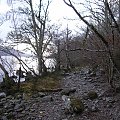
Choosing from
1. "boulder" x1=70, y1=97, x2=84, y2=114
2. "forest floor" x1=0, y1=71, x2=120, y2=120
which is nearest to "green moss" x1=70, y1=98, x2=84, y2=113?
"boulder" x1=70, y1=97, x2=84, y2=114

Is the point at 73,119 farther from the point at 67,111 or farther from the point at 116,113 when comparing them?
the point at 116,113

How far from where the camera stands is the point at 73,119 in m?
8.20

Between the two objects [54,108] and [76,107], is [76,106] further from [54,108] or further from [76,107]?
[54,108]

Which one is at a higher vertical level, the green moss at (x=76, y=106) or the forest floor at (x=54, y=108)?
the green moss at (x=76, y=106)

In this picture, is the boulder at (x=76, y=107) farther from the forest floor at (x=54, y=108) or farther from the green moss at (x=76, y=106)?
the forest floor at (x=54, y=108)

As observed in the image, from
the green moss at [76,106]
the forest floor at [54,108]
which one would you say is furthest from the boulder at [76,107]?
the forest floor at [54,108]

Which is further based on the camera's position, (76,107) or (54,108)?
(54,108)

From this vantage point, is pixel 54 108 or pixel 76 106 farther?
pixel 54 108

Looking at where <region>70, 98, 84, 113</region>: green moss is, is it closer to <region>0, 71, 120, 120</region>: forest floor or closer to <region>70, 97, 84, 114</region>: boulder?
<region>70, 97, 84, 114</region>: boulder

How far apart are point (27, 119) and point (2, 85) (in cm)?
576

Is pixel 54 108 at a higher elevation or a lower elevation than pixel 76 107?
lower

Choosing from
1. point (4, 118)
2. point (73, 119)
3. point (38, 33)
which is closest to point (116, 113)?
point (73, 119)

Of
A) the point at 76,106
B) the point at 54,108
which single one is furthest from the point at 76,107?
the point at 54,108

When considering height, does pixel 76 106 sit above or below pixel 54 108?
above
